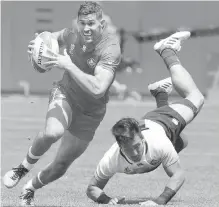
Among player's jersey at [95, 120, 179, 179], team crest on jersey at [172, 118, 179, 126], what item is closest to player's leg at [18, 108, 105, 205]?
player's jersey at [95, 120, 179, 179]

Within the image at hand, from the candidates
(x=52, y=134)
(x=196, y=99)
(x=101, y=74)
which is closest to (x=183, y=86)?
(x=196, y=99)

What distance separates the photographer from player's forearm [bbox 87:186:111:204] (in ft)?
24.5

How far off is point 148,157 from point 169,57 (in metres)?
1.84

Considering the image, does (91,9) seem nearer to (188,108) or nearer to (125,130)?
(125,130)

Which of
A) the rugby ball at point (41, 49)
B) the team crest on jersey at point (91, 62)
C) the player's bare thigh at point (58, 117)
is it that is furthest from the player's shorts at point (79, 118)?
the team crest on jersey at point (91, 62)

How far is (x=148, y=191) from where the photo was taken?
9539 millimetres

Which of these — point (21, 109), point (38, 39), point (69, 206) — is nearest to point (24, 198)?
point (69, 206)

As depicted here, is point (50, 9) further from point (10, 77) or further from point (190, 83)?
point (190, 83)

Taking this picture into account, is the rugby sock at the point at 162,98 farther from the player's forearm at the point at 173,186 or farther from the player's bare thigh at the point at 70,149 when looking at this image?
the player's forearm at the point at 173,186

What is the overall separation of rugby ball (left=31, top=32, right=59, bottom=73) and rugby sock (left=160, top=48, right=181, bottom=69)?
148 cm

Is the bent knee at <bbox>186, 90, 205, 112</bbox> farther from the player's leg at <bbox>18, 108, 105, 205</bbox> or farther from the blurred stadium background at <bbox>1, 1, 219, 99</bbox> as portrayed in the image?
the blurred stadium background at <bbox>1, 1, 219, 99</bbox>

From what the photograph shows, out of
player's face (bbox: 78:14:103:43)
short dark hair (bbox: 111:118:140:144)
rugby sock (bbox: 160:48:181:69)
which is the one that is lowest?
short dark hair (bbox: 111:118:140:144)

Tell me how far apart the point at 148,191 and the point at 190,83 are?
1764 mm

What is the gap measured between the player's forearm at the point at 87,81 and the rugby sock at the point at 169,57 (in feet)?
5.15
